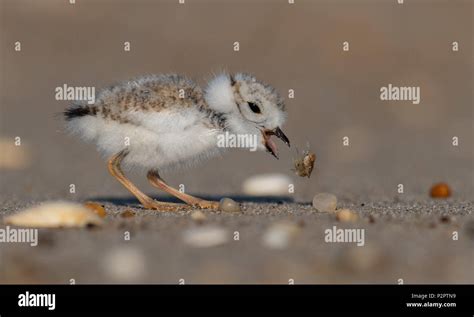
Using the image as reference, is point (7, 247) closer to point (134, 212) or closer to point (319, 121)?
point (134, 212)

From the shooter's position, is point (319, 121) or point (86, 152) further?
point (319, 121)

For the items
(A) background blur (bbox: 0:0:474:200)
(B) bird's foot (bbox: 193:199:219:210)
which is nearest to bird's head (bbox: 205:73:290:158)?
(B) bird's foot (bbox: 193:199:219:210)

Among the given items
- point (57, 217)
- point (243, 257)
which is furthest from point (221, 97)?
→ point (243, 257)

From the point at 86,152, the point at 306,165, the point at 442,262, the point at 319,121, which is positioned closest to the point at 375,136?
the point at 319,121

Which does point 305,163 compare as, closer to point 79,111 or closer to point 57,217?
point 79,111

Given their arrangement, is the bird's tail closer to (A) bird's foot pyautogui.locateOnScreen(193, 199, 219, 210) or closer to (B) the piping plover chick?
(B) the piping plover chick
